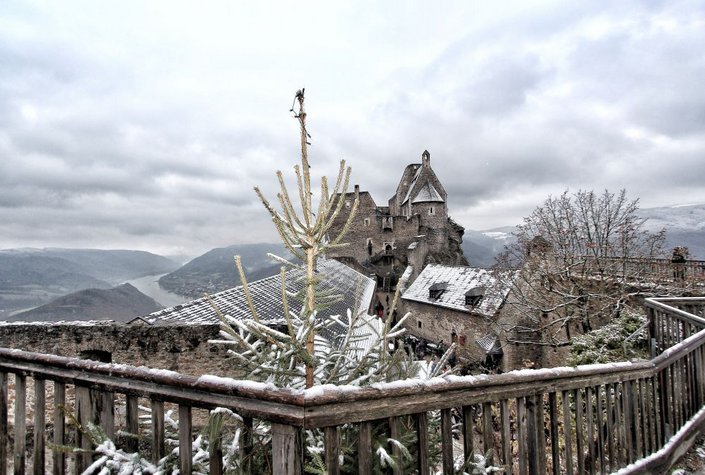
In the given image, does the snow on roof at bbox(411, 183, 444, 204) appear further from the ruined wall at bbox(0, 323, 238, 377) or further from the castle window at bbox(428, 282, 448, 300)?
the ruined wall at bbox(0, 323, 238, 377)

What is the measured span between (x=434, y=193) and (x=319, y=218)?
184 ft

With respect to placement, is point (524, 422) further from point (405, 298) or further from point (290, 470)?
point (405, 298)

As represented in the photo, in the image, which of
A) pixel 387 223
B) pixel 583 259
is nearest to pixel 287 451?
pixel 583 259

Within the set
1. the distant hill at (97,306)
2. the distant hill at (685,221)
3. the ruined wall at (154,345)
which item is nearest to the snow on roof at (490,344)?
the ruined wall at (154,345)

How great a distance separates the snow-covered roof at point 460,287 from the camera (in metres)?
24.5

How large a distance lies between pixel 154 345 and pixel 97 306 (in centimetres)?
13382

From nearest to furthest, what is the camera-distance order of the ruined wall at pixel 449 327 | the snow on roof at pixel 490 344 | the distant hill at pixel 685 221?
the snow on roof at pixel 490 344
the ruined wall at pixel 449 327
the distant hill at pixel 685 221

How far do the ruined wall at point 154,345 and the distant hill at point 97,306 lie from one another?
94.2 metres

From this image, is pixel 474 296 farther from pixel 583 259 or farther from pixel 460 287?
pixel 583 259

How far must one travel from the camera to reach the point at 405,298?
35406 mm

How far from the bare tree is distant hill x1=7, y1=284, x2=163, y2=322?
9377 centimetres

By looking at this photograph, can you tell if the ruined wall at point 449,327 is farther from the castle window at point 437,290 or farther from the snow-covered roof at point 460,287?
the castle window at point 437,290

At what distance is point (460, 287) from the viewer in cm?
3084

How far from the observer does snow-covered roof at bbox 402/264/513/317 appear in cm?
2447
